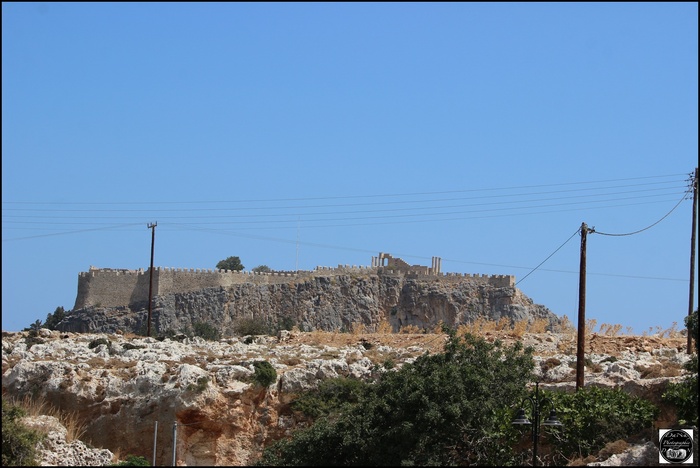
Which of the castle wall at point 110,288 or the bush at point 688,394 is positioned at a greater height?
the castle wall at point 110,288

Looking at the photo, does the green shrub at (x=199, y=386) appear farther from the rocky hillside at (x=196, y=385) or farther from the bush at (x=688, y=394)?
the bush at (x=688, y=394)

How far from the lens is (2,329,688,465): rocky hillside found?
2712 centimetres

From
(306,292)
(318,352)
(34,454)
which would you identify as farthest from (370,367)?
(306,292)

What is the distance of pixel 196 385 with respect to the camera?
27547mm

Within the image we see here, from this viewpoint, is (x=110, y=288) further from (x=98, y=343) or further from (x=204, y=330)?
(x=98, y=343)

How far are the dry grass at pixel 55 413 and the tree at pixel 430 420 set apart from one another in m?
5.02

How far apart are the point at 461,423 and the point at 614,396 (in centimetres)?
335

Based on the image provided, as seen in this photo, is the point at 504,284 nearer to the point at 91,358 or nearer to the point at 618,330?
the point at 618,330

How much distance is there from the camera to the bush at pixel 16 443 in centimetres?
2209

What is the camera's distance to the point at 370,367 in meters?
30.6

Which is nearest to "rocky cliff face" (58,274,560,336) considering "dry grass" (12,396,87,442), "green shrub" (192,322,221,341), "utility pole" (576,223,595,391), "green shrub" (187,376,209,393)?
"green shrub" (192,322,221,341)

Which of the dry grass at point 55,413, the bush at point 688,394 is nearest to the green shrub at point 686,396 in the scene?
the bush at point 688,394

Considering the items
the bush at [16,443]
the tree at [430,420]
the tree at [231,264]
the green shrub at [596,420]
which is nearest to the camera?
the bush at [16,443]

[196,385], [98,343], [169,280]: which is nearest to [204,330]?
[169,280]
